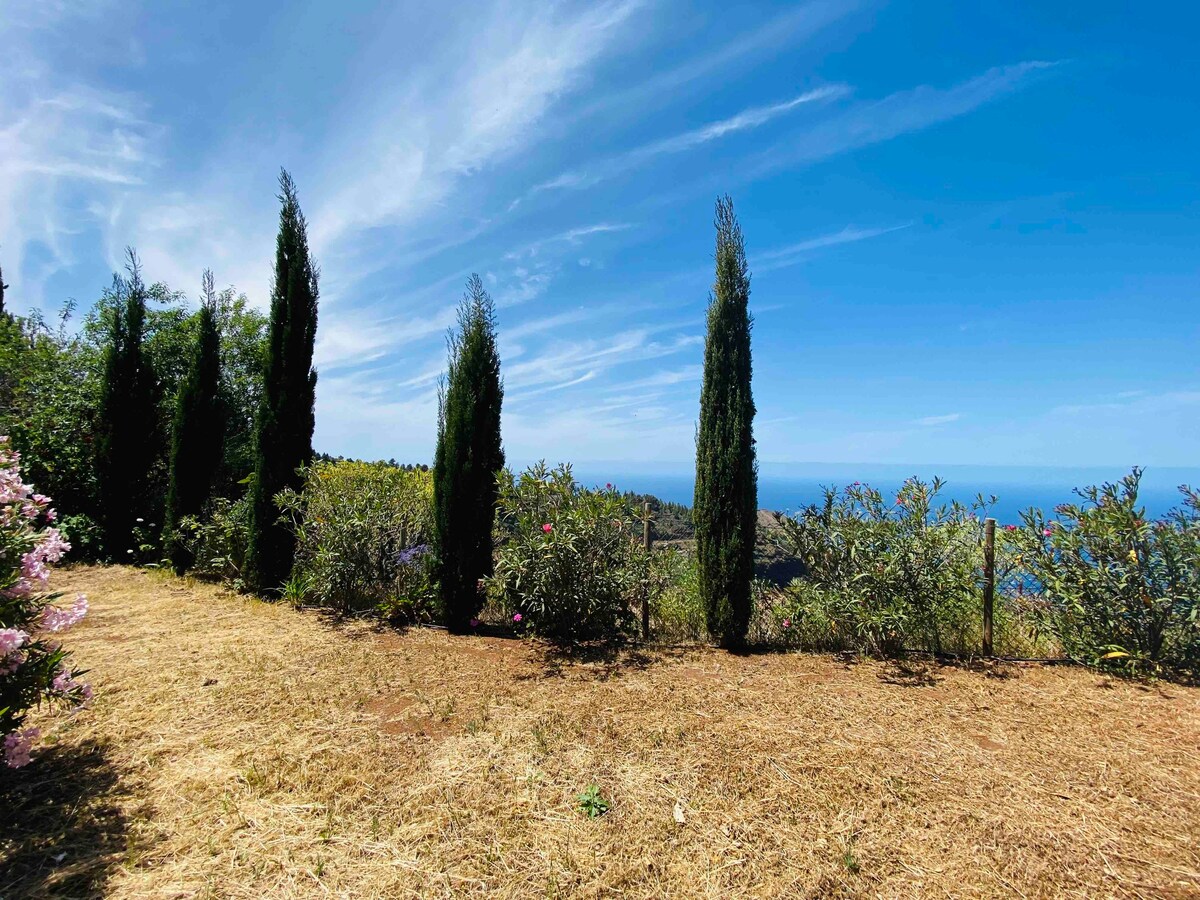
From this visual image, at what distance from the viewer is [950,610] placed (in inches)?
195

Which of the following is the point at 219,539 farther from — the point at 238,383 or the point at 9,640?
the point at 9,640

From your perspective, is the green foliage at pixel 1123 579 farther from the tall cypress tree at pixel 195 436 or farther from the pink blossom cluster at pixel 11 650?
the tall cypress tree at pixel 195 436

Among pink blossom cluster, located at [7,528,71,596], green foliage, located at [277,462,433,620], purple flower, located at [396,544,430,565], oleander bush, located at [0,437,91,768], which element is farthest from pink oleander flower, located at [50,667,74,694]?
purple flower, located at [396,544,430,565]

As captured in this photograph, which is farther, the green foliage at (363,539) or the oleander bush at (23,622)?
the green foliage at (363,539)

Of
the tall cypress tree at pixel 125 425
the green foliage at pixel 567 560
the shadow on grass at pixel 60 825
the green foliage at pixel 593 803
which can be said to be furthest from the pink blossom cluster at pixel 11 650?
the tall cypress tree at pixel 125 425

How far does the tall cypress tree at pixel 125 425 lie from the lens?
9016 millimetres

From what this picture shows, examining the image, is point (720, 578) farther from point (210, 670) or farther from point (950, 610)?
point (210, 670)

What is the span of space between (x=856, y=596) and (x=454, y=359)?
5.07 metres

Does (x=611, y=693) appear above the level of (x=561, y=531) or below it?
below

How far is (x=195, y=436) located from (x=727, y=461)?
8605 mm

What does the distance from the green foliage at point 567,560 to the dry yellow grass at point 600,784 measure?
874mm

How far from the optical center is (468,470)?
5926 mm

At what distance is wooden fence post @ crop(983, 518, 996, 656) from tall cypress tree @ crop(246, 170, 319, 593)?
8239mm

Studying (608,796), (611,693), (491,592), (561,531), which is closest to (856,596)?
(611,693)
